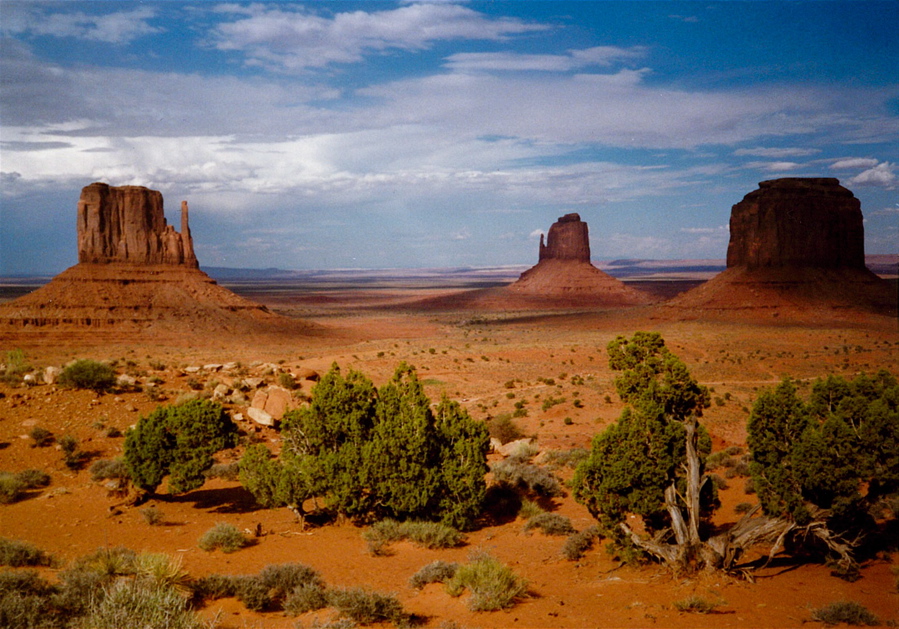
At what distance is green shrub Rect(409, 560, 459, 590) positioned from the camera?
10250 millimetres

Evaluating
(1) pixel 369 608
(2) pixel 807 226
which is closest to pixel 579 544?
(1) pixel 369 608

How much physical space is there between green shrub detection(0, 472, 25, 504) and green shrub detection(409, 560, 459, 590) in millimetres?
10315

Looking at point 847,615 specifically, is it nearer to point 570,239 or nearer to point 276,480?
point 276,480

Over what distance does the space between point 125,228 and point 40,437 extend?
52.9 meters

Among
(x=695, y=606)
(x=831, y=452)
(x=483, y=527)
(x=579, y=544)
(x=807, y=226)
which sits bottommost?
(x=483, y=527)

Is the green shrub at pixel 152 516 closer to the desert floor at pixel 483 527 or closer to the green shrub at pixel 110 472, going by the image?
the desert floor at pixel 483 527

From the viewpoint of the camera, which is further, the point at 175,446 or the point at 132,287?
the point at 132,287

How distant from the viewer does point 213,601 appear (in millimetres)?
9125

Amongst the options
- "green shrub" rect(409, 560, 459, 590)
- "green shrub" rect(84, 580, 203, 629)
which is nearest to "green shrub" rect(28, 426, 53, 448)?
"green shrub" rect(84, 580, 203, 629)

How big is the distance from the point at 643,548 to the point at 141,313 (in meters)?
60.0

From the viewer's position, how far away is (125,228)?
64625 mm

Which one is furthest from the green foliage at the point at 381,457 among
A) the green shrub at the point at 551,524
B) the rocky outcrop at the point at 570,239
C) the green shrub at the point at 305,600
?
the rocky outcrop at the point at 570,239

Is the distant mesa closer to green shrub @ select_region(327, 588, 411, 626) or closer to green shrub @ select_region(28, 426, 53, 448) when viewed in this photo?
green shrub @ select_region(28, 426, 53, 448)

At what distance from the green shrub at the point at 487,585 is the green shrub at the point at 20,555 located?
6773 millimetres
